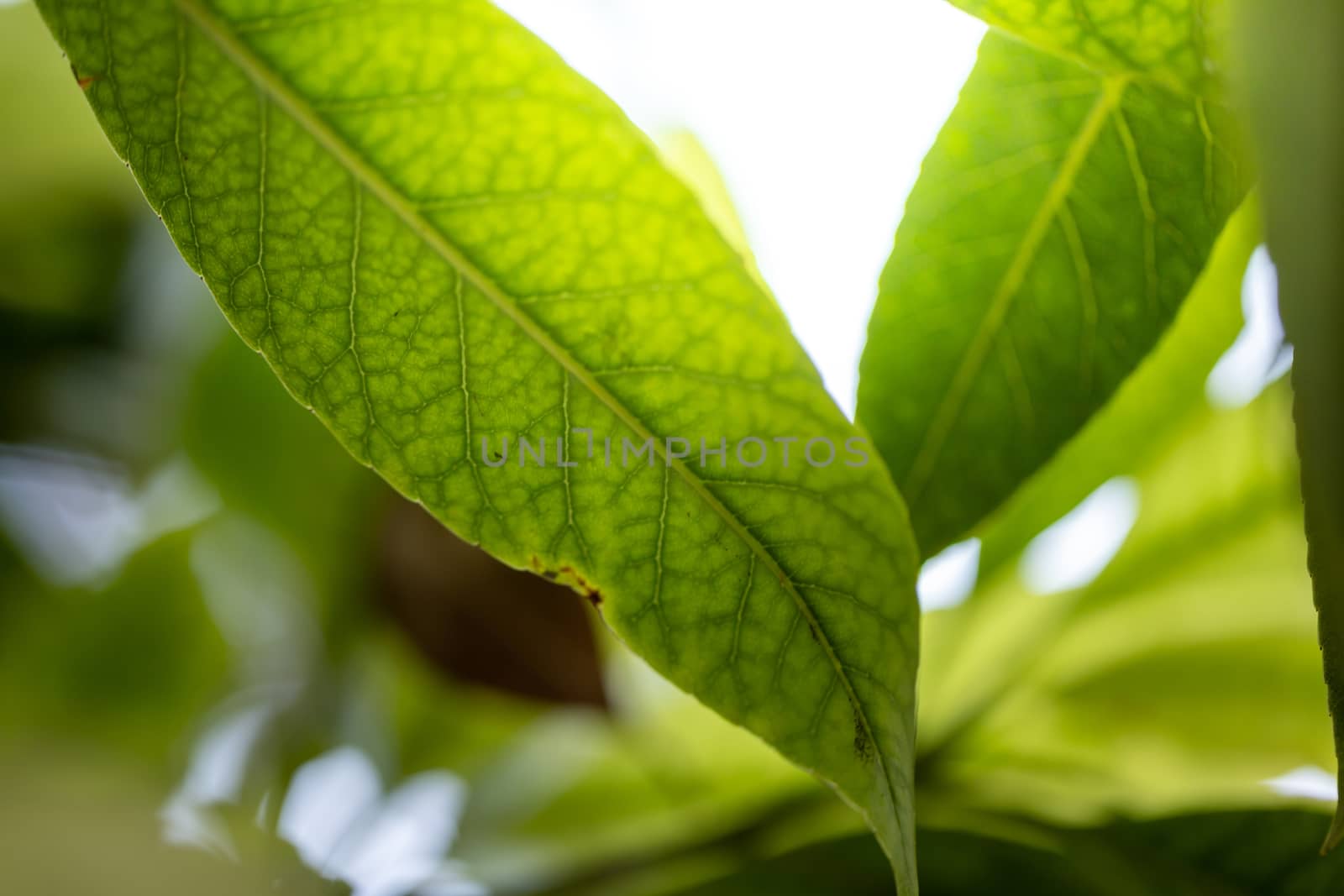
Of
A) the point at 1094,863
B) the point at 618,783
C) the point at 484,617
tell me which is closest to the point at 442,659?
the point at 484,617

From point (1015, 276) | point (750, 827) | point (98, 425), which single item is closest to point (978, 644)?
point (750, 827)

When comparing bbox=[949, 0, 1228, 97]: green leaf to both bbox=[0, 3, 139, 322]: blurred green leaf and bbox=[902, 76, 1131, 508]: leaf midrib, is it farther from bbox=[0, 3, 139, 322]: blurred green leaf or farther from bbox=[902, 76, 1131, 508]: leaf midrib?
bbox=[0, 3, 139, 322]: blurred green leaf

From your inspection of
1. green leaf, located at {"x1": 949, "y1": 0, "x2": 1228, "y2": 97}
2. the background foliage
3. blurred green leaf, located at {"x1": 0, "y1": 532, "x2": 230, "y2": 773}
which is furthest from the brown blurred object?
green leaf, located at {"x1": 949, "y1": 0, "x2": 1228, "y2": 97}

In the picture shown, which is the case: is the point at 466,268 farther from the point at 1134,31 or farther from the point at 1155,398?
the point at 1155,398

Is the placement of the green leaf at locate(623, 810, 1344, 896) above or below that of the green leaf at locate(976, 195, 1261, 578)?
below

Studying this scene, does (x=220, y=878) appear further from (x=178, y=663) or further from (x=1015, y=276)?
(x=1015, y=276)

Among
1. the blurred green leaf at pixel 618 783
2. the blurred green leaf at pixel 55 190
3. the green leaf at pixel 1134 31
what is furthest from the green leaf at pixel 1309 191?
the blurred green leaf at pixel 55 190
